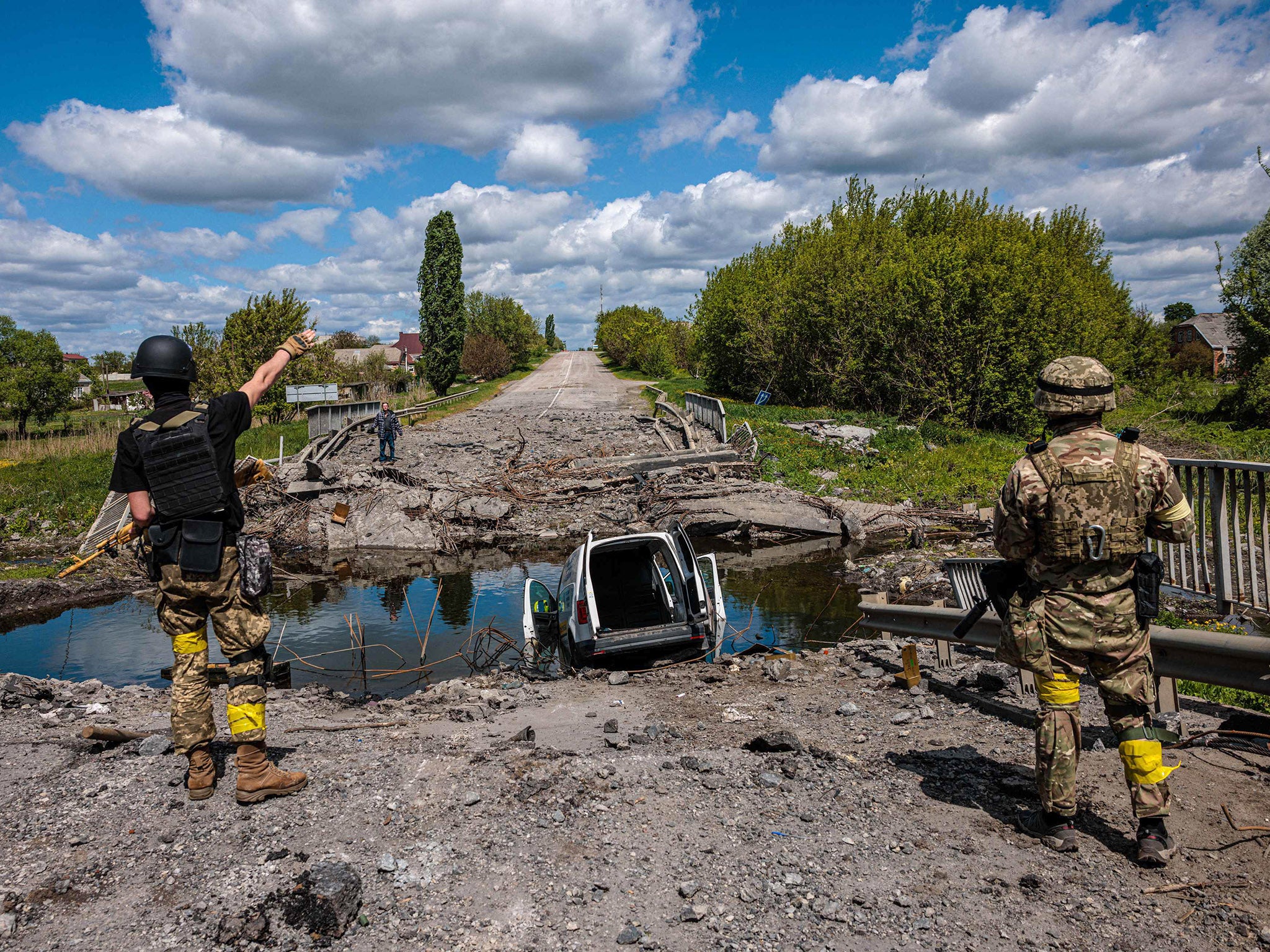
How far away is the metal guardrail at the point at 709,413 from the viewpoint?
23.9m

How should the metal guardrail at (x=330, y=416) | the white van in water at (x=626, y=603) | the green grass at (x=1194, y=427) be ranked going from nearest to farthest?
the white van in water at (x=626, y=603), the green grass at (x=1194, y=427), the metal guardrail at (x=330, y=416)

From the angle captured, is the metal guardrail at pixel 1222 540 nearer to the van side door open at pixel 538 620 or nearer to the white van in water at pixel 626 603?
the white van in water at pixel 626 603

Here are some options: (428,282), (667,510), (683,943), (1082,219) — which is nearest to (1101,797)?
(683,943)

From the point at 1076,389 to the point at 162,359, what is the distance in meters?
4.52

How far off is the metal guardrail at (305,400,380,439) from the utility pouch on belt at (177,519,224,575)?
2201cm

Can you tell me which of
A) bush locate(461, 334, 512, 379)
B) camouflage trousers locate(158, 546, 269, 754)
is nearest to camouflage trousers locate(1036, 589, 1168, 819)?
camouflage trousers locate(158, 546, 269, 754)

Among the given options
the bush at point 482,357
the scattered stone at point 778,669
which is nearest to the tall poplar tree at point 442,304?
the bush at point 482,357

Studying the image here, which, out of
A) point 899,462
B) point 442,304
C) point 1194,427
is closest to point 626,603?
point 899,462

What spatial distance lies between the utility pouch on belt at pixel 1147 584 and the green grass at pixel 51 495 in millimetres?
21060

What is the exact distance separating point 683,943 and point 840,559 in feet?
40.5

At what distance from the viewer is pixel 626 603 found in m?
9.59

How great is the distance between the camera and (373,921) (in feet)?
9.93

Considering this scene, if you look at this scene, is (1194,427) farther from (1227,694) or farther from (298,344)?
(298,344)

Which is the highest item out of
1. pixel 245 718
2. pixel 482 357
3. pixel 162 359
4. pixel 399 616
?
pixel 482 357
